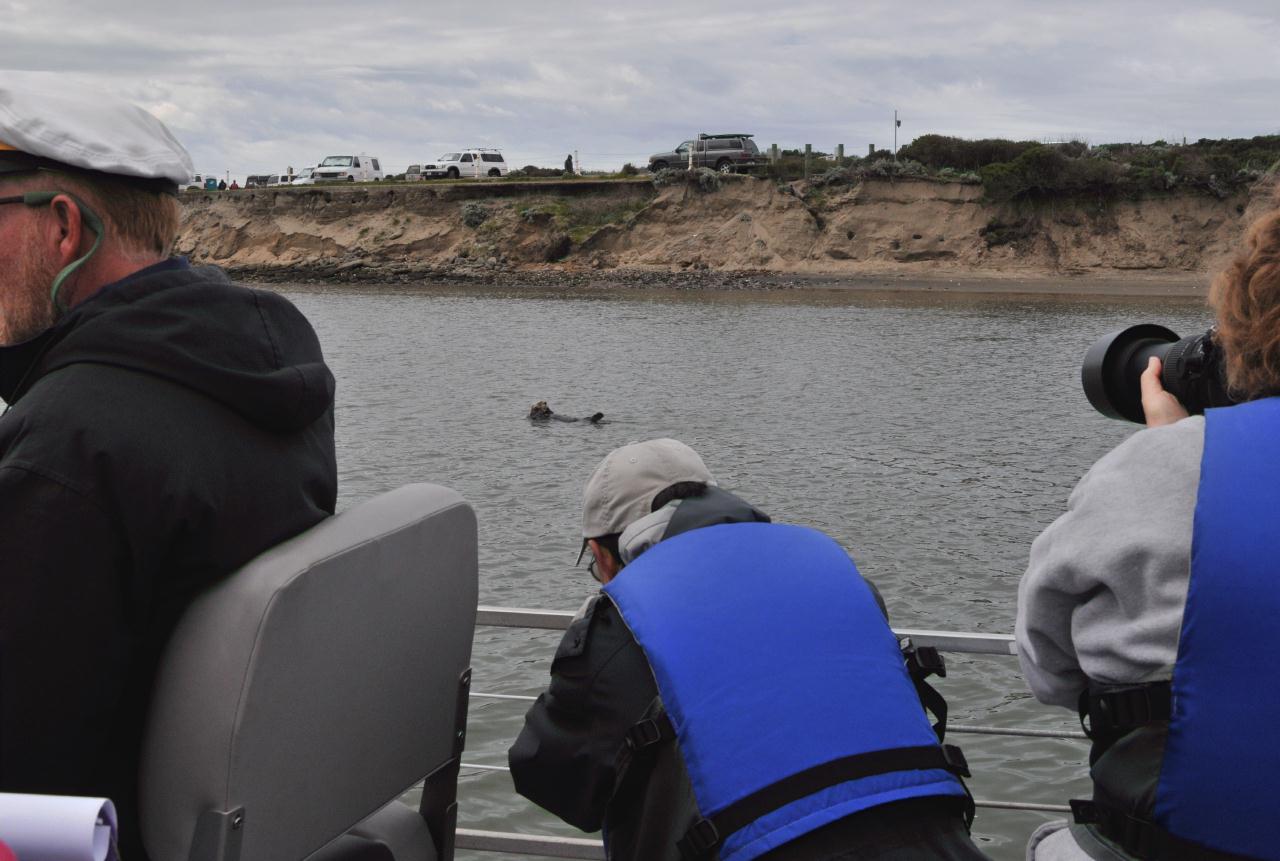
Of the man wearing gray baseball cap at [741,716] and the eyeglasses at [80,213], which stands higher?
the eyeglasses at [80,213]

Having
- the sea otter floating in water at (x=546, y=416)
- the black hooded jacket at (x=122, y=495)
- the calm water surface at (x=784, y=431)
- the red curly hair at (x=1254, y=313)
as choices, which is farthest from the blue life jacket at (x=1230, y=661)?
the sea otter floating in water at (x=546, y=416)

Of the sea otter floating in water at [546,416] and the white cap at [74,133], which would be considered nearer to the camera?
the white cap at [74,133]

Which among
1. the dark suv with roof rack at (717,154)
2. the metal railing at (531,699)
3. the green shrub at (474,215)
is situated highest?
the dark suv with roof rack at (717,154)

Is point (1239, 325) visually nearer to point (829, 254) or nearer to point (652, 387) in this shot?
point (652, 387)

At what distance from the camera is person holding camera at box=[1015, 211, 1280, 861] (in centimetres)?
→ 174

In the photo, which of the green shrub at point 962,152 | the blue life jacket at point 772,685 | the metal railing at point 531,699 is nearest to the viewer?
the blue life jacket at point 772,685

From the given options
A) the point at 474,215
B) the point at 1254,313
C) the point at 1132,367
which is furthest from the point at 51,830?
the point at 474,215

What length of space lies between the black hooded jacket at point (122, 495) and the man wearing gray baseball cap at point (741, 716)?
1.91 feet

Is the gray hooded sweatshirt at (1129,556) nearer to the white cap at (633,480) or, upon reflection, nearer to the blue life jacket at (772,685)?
the blue life jacket at (772,685)

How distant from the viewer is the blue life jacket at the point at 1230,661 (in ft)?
5.69

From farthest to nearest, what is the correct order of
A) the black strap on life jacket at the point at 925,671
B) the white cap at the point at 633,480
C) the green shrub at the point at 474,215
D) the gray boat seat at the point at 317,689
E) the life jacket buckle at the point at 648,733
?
the green shrub at the point at 474,215 → the white cap at the point at 633,480 → the black strap on life jacket at the point at 925,671 → the life jacket buckle at the point at 648,733 → the gray boat seat at the point at 317,689

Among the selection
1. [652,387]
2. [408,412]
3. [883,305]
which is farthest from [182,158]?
[883,305]

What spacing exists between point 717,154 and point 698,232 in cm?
513

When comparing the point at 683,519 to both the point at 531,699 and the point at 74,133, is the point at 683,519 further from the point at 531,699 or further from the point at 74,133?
the point at 74,133
